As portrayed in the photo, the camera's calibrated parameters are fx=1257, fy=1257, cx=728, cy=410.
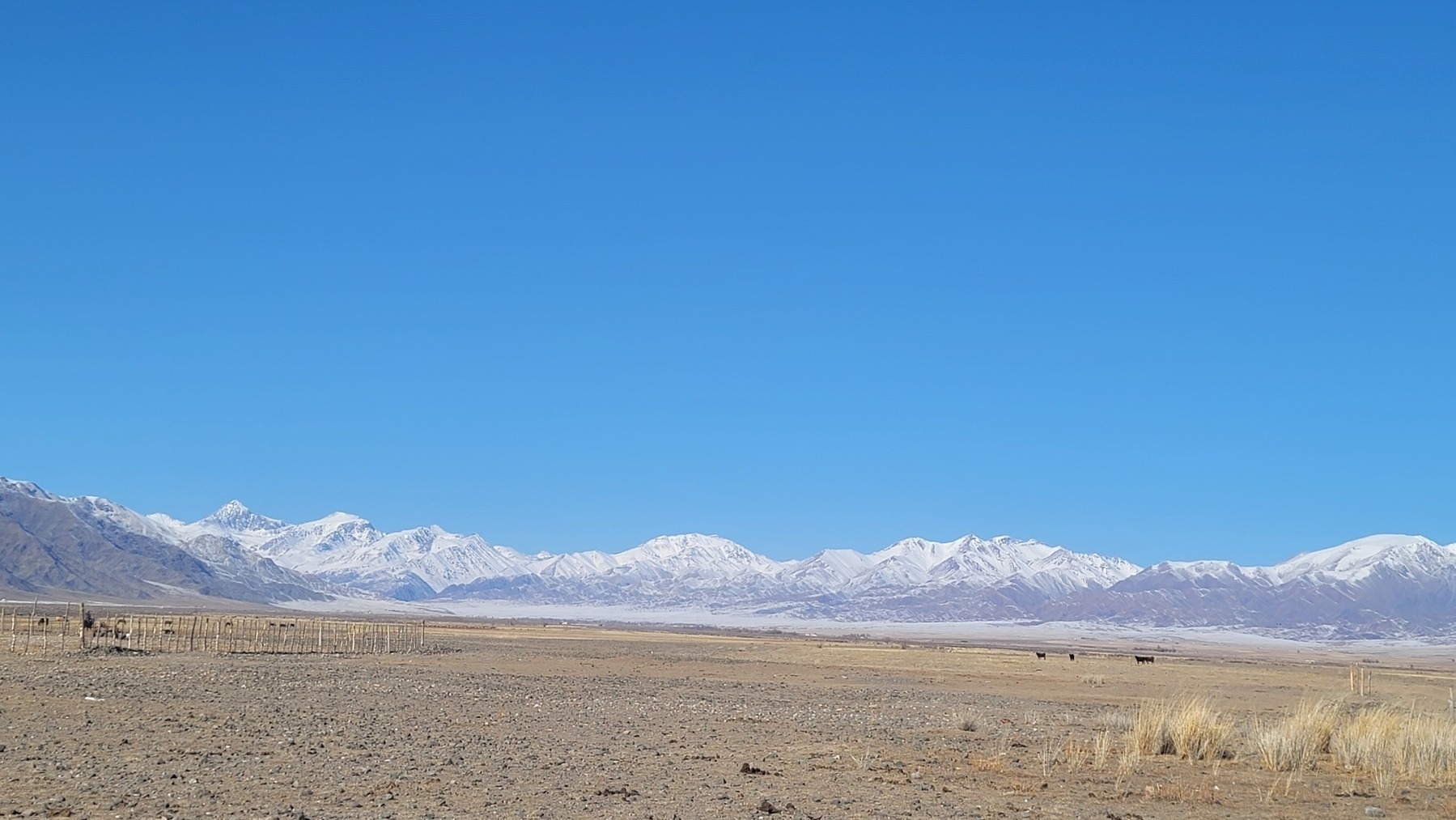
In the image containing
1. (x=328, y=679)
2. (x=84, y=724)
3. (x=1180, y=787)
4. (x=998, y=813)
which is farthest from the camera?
(x=328, y=679)

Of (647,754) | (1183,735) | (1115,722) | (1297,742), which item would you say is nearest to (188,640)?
(647,754)

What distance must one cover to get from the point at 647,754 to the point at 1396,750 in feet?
35.5

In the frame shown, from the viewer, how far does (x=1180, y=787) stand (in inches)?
649

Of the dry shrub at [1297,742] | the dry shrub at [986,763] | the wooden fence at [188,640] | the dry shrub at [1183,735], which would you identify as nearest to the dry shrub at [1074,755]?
the dry shrub at [1183,735]

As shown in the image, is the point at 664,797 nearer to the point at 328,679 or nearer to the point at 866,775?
the point at 866,775

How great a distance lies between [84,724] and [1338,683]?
5014cm

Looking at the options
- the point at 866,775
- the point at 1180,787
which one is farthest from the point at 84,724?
the point at 1180,787

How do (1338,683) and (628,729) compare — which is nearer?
(628,729)

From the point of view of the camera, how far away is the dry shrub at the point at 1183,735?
19.4 m

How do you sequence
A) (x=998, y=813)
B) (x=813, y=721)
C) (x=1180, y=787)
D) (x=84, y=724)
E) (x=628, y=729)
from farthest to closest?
1. (x=813, y=721)
2. (x=628, y=729)
3. (x=84, y=724)
4. (x=1180, y=787)
5. (x=998, y=813)

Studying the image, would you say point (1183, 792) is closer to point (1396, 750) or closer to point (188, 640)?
point (1396, 750)

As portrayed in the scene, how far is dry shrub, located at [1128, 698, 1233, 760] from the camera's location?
762 inches

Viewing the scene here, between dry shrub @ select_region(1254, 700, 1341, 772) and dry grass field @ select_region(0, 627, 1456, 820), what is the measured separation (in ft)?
0.14

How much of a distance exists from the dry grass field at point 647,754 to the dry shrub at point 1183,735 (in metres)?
0.05
